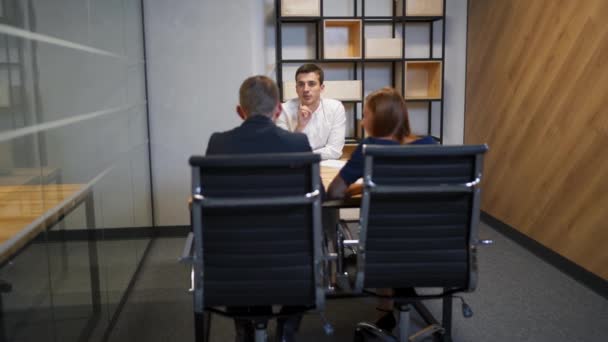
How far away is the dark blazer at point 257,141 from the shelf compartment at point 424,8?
3416 millimetres

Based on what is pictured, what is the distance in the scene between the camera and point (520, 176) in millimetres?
4566

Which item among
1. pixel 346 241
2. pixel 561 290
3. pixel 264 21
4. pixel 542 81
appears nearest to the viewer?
pixel 346 241

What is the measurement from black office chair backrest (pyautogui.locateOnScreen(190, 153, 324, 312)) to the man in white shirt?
6.35ft

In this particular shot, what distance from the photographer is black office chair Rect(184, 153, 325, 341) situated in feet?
6.11

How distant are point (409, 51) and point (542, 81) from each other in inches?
70.7

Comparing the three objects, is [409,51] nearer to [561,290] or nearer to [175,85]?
[175,85]

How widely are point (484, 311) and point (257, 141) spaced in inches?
71.5

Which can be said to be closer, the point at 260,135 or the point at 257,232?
the point at 257,232

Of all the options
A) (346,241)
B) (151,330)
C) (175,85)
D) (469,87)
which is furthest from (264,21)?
(346,241)

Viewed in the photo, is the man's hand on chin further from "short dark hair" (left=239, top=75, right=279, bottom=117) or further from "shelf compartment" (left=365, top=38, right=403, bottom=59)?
"shelf compartment" (left=365, top=38, right=403, bottom=59)

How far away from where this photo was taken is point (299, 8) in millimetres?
5148

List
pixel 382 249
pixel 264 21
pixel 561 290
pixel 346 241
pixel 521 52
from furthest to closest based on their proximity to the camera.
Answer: pixel 264 21 < pixel 521 52 < pixel 561 290 < pixel 346 241 < pixel 382 249

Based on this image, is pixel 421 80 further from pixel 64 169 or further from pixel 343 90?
pixel 64 169

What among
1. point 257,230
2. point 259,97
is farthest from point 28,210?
point 259,97
